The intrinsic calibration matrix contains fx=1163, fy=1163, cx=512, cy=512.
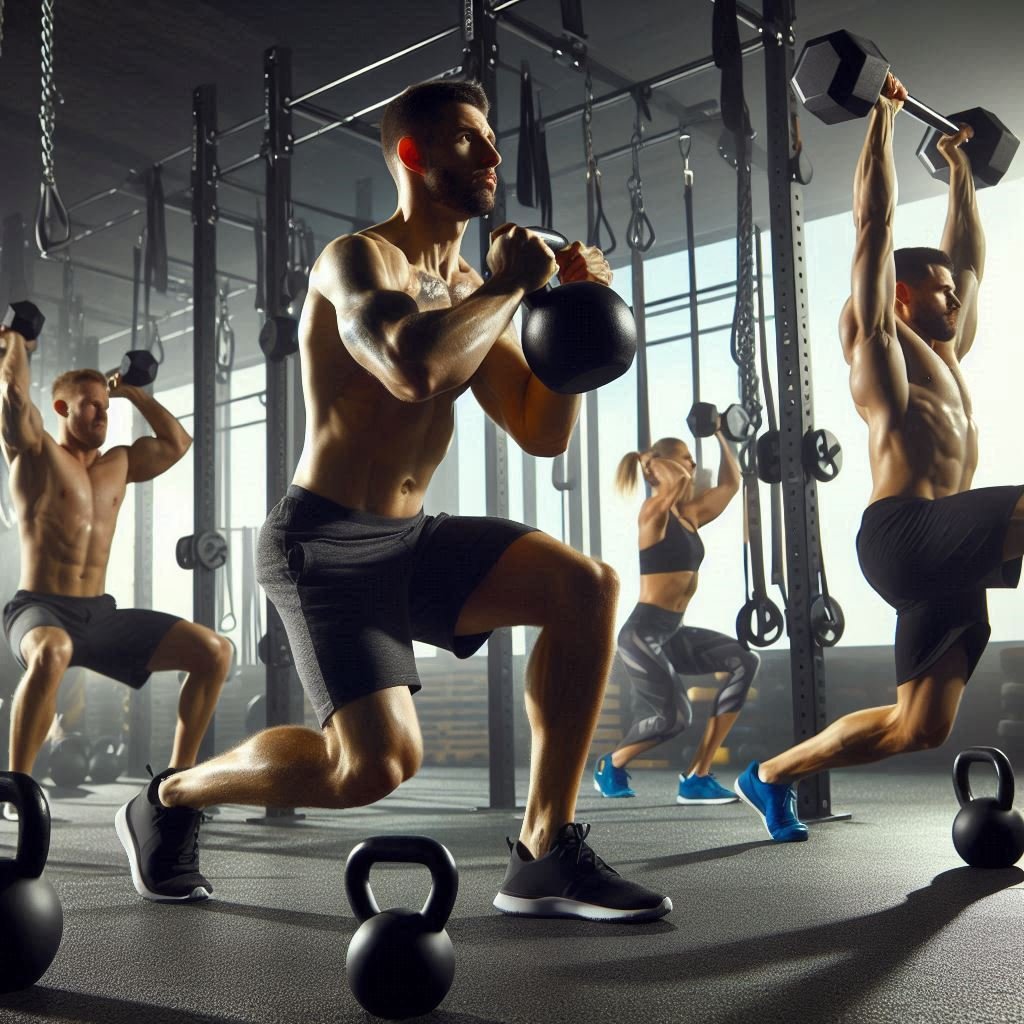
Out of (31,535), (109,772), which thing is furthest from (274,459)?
(109,772)

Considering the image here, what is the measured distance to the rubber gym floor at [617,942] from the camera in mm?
1553

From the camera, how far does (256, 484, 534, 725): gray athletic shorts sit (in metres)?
2.00

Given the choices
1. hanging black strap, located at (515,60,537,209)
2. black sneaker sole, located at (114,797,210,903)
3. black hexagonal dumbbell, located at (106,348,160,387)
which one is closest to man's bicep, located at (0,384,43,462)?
black hexagonal dumbbell, located at (106,348,160,387)

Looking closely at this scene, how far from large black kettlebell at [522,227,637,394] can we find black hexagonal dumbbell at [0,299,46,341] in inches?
97.7

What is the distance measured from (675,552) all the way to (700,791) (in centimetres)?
113

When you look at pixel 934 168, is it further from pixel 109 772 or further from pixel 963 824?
pixel 109 772

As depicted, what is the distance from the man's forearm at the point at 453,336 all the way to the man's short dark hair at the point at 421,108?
0.46 m

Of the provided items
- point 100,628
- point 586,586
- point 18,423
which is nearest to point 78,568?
point 100,628

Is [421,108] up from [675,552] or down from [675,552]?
up

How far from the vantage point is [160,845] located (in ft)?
8.09

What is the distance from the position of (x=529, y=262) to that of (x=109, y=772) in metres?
6.13

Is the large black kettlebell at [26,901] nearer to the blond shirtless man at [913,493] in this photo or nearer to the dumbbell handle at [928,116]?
the blond shirtless man at [913,493]

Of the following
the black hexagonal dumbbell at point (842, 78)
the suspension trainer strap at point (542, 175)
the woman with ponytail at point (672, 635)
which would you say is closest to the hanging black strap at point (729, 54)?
the black hexagonal dumbbell at point (842, 78)

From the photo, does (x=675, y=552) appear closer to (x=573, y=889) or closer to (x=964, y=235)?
(x=964, y=235)
